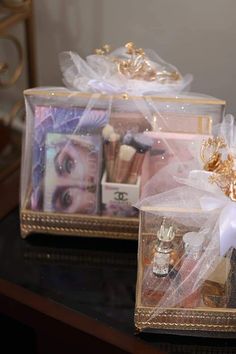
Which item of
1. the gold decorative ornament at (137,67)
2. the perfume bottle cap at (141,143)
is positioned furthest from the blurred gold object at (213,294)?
the gold decorative ornament at (137,67)

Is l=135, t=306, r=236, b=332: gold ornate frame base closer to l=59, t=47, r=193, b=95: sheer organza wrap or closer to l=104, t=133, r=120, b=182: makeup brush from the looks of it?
l=104, t=133, r=120, b=182: makeup brush

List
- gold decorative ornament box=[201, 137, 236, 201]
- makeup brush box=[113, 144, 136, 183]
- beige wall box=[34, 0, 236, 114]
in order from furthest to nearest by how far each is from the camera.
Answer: beige wall box=[34, 0, 236, 114], makeup brush box=[113, 144, 136, 183], gold decorative ornament box=[201, 137, 236, 201]

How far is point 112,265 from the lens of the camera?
0.92m

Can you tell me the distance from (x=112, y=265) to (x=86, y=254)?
0.05 meters

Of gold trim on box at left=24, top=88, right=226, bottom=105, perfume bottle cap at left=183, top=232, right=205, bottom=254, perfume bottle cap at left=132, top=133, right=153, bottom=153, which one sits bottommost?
perfume bottle cap at left=183, top=232, right=205, bottom=254

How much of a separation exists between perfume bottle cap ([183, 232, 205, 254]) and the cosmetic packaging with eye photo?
0.65 feet

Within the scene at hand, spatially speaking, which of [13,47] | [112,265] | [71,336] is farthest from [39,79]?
[71,336]

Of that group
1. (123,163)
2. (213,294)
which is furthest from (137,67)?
(213,294)

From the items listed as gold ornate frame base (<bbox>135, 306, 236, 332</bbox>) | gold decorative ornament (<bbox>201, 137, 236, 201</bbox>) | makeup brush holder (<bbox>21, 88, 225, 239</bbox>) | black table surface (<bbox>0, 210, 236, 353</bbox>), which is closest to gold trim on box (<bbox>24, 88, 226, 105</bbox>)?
makeup brush holder (<bbox>21, 88, 225, 239</bbox>)

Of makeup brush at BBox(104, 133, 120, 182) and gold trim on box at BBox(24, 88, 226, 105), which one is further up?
gold trim on box at BBox(24, 88, 226, 105)

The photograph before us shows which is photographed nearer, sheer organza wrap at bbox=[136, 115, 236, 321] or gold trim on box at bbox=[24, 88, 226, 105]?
sheer organza wrap at bbox=[136, 115, 236, 321]

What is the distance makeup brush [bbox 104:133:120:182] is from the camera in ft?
3.00

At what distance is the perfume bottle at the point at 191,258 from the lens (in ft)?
2.54

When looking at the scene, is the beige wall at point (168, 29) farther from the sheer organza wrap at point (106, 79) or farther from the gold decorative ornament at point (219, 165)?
the gold decorative ornament at point (219, 165)
